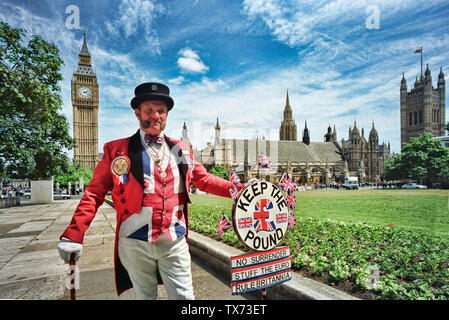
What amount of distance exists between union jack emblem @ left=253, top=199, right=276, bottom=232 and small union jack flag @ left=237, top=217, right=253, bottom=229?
55 mm

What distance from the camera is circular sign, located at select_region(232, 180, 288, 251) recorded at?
7.48 feet

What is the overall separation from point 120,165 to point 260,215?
144 centimetres

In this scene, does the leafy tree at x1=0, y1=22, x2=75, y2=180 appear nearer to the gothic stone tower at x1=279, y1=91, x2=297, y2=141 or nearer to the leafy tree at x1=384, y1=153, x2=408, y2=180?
the leafy tree at x1=384, y1=153, x2=408, y2=180

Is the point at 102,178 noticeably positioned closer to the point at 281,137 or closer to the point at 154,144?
the point at 154,144

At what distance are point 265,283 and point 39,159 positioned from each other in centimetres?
1853

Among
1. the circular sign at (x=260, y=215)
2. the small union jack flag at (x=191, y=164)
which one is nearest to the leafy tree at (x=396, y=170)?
the circular sign at (x=260, y=215)

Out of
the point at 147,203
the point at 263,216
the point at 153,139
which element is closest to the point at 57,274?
the point at 147,203

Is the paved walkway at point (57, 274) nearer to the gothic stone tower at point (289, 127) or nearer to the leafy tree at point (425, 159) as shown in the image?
the leafy tree at point (425, 159)

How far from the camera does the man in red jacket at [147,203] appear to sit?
7.30 ft

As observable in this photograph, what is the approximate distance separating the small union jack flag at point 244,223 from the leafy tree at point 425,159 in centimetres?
4942

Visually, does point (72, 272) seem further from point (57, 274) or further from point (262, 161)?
point (57, 274)

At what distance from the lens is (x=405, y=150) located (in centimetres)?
4272

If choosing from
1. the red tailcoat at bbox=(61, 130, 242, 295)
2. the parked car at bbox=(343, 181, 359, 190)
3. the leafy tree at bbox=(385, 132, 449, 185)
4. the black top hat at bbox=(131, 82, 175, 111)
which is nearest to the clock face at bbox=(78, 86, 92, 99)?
the black top hat at bbox=(131, 82, 175, 111)
